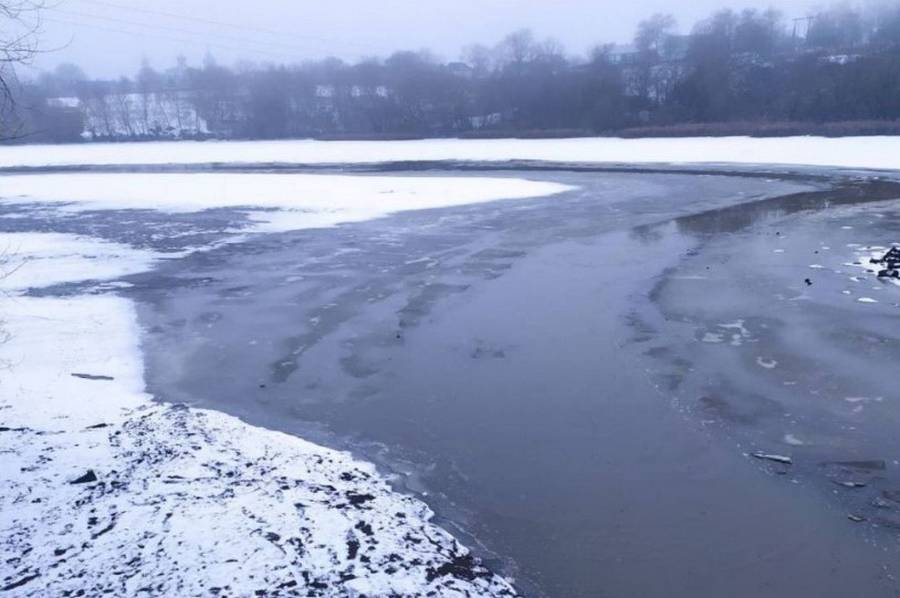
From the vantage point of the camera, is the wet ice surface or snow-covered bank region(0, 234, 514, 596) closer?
snow-covered bank region(0, 234, 514, 596)

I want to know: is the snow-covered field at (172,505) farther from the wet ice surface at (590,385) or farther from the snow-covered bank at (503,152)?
the snow-covered bank at (503,152)

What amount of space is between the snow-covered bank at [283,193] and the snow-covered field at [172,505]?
1486 cm

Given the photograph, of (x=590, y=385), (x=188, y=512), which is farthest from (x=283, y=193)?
(x=188, y=512)

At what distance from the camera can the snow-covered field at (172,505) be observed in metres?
6.00

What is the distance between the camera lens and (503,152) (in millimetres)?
57438

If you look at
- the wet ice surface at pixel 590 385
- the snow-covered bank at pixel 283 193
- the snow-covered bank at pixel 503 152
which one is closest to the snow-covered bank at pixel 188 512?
the wet ice surface at pixel 590 385

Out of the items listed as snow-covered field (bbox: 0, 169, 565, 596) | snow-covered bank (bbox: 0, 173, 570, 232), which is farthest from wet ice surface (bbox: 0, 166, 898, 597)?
snow-covered bank (bbox: 0, 173, 570, 232)

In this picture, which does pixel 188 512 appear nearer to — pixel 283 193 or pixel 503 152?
pixel 283 193

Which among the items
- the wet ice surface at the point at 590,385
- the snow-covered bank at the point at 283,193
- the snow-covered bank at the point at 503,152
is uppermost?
the snow-covered bank at the point at 503,152

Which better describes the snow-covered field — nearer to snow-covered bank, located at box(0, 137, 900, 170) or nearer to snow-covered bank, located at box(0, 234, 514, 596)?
snow-covered bank, located at box(0, 234, 514, 596)

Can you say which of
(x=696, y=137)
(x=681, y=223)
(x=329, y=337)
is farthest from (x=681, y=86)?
(x=329, y=337)

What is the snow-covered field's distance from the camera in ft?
19.7

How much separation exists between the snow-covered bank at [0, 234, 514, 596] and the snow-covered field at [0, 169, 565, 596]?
2 cm

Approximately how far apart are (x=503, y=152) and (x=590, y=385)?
48.6 meters
